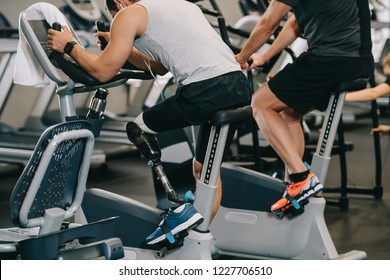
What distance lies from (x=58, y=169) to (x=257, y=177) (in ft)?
4.27

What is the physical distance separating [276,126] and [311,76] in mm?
295

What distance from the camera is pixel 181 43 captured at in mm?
2906

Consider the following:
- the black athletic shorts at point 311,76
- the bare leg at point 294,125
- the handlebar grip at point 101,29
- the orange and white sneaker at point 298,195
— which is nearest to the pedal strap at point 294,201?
the orange and white sneaker at point 298,195

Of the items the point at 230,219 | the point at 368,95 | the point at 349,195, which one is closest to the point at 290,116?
the point at 230,219

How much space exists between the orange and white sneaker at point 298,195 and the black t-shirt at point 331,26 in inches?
24.1

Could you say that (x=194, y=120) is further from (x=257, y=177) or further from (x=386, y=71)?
(x=386, y=71)

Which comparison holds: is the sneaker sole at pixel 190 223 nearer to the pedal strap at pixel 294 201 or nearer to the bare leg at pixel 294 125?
the pedal strap at pixel 294 201

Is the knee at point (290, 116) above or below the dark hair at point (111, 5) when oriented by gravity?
below

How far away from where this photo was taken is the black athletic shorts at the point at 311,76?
346 centimetres

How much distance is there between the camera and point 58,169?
8.98 feet

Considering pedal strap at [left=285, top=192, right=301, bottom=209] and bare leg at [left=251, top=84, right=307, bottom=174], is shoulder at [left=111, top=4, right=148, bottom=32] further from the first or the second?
pedal strap at [left=285, top=192, right=301, bottom=209]

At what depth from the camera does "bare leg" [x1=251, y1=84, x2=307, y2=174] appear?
353 cm

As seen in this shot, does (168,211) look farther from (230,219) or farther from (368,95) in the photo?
(368,95)

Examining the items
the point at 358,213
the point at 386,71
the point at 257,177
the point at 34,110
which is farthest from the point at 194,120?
the point at 34,110
